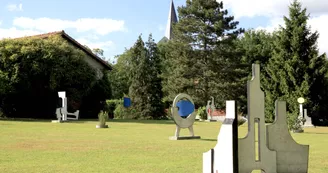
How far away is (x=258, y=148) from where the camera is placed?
673cm

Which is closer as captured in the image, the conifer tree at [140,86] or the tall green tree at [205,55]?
the tall green tree at [205,55]

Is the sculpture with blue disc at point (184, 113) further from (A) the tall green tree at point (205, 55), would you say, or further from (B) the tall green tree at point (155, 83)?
(B) the tall green tree at point (155, 83)

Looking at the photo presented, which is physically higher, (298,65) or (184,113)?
(298,65)

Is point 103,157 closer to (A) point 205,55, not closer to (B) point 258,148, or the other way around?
(B) point 258,148

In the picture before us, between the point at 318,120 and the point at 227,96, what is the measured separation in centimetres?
864

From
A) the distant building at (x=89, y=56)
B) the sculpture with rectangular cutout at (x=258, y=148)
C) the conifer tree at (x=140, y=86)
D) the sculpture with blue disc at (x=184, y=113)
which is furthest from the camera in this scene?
the conifer tree at (x=140, y=86)

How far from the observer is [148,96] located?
136ft

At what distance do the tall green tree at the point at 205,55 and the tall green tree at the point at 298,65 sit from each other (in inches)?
272

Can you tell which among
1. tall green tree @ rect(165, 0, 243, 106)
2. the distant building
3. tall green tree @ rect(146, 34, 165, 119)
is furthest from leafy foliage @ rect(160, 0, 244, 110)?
the distant building

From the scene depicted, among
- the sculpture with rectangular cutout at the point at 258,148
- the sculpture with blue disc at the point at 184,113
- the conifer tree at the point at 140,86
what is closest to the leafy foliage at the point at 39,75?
the conifer tree at the point at 140,86

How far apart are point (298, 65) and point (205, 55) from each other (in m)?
10.2

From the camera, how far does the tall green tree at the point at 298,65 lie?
31.7 m

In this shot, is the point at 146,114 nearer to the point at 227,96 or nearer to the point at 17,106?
the point at 227,96

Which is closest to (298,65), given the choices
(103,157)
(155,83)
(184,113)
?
(155,83)
